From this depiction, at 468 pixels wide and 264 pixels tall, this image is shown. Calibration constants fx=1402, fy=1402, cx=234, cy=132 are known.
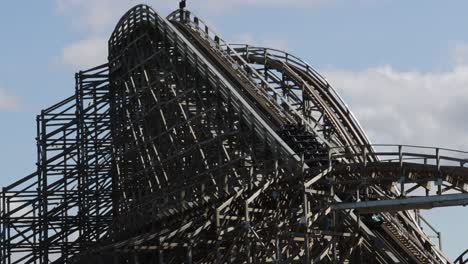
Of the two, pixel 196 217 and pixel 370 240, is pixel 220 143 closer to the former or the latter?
pixel 196 217

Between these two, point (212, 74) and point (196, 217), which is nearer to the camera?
point (196, 217)

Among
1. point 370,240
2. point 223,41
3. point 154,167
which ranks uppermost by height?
point 223,41

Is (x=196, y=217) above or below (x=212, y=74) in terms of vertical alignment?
below

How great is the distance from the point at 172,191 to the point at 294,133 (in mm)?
5711

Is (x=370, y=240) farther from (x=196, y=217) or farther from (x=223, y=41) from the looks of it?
(x=223, y=41)

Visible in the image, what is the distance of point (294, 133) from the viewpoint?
5650cm

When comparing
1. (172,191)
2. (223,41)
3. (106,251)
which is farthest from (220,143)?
(223,41)

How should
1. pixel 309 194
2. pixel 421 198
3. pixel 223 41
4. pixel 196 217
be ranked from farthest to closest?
pixel 223 41
pixel 196 217
pixel 309 194
pixel 421 198

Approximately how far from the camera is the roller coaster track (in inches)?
1951

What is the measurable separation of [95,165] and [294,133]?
16612 mm

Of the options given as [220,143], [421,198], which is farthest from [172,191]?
[421,198]

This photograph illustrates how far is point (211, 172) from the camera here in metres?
56.8

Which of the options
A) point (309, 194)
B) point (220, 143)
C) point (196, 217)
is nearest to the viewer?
point (309, 194)

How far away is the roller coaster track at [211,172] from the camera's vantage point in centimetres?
4956
